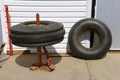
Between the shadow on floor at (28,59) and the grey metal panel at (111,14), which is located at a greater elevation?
the grey metal panel at (111,14)

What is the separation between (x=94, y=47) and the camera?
16.6ft

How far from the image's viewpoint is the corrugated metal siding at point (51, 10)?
16.8ft

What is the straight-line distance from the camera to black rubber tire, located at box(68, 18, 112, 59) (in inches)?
193

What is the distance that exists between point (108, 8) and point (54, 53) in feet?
5.40

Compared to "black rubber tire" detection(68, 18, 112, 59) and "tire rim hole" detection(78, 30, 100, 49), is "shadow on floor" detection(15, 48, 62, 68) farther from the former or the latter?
"tire rim hole" detection(78, 30, 100, 49)

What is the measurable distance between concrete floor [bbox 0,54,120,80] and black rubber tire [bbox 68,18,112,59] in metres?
0.15

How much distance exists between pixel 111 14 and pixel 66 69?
172 centimetres

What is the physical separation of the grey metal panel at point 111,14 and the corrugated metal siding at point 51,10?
0.30 metres

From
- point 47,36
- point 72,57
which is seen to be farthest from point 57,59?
point 47,36

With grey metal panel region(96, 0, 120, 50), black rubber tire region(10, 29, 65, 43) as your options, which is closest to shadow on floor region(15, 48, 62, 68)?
black rubber tire region(10, 29, 65, 43)

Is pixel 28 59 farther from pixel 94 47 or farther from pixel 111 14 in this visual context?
pixel 111 14

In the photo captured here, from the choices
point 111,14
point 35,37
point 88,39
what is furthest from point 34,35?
point 111,14

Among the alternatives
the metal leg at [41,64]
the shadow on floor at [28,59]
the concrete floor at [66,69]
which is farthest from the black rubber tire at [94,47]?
the metal leg at [41,64]

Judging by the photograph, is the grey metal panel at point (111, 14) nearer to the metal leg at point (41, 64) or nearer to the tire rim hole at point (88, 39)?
the tire rim hole at point (88, 39)
